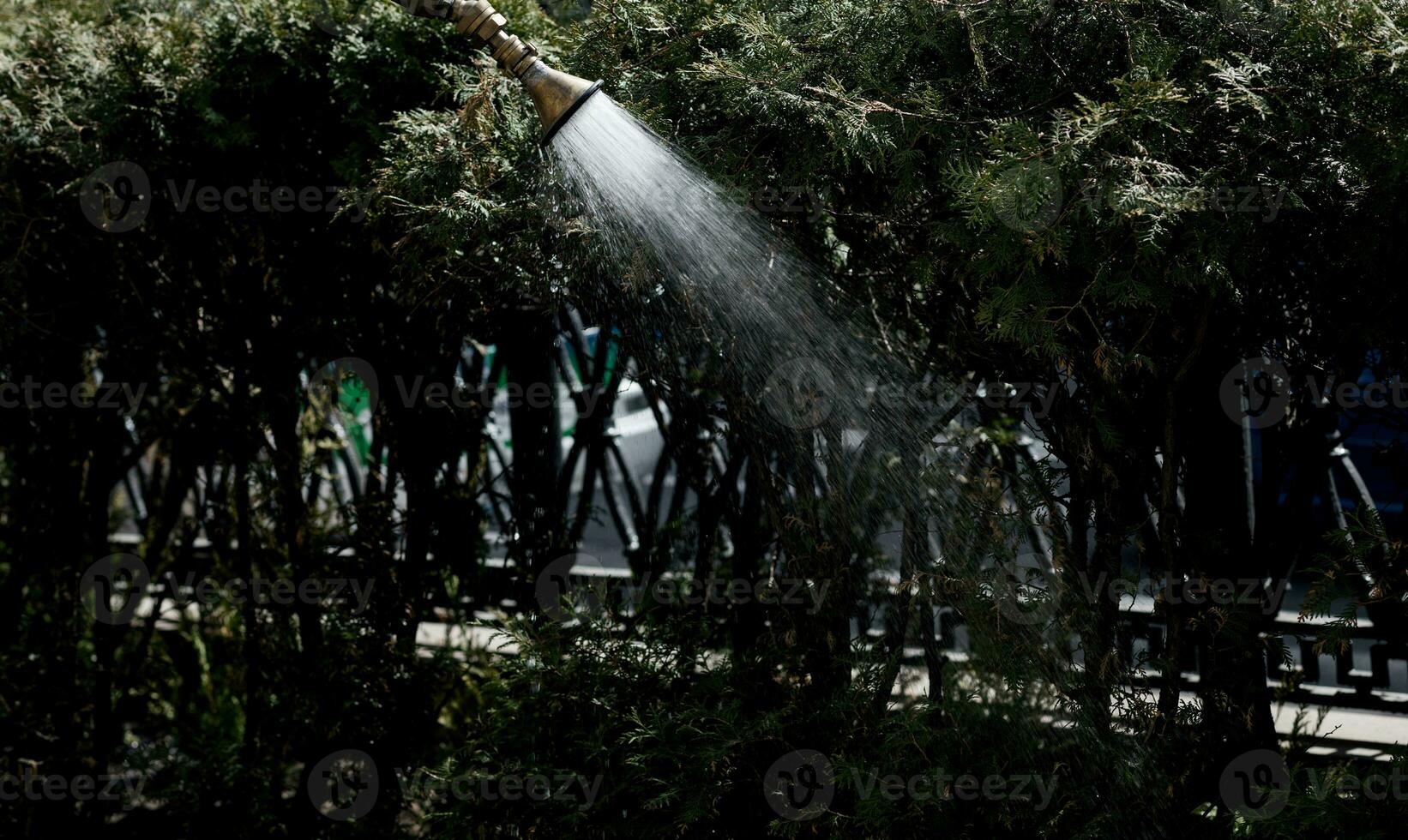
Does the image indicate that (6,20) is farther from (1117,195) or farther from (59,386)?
(1117,195)

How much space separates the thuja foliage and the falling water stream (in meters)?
0.05

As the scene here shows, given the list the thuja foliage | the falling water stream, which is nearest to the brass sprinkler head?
the falling water stream

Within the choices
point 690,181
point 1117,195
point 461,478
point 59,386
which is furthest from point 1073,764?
point 59,386

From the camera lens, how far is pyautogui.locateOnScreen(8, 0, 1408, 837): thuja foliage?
212cm

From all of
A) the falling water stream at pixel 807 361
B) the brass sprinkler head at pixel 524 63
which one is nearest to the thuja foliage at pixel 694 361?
the falling water stream at pixel 807 361

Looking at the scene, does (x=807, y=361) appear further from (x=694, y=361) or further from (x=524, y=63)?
(x=524, y=63)

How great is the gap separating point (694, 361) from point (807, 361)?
0.39 meters

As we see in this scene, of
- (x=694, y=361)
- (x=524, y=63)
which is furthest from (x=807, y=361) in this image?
(x=524, y=63)

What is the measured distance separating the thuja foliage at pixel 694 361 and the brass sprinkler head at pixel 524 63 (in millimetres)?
309

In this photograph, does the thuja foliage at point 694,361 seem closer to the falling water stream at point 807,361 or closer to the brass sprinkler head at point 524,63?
the falling water stream at point 807,361

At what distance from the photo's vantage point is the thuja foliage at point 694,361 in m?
2.12

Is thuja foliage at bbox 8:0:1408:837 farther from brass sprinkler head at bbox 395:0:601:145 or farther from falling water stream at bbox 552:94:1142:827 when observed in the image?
brass sprinkler head at bbox 395:0:601:145

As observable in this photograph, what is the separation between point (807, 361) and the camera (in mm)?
2727

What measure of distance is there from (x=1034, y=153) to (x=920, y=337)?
101 centimetres
